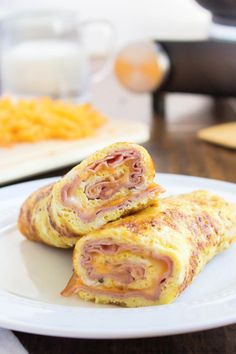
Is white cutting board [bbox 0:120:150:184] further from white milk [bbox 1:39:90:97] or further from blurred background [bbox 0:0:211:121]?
blurred background [bbox 0:0:211:121]

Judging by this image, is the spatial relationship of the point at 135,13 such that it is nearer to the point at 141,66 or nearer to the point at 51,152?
the point at 141,66

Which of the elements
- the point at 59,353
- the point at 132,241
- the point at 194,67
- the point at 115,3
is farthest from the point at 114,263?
the point at 115,3

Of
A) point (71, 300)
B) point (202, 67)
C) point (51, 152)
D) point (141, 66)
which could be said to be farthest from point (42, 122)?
point (71, 300)

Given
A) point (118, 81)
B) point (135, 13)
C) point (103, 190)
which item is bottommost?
point (135, 13)

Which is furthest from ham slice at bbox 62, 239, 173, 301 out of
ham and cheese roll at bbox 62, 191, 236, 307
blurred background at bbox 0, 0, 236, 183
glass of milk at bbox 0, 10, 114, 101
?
glass of milk at bbox 0, 10, 114, 101

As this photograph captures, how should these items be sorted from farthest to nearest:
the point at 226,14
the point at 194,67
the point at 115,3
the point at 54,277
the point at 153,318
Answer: the point at 115,3 → the point at 194,67 → the point at 226,14 → the point at 54,277 → the point at 153,318

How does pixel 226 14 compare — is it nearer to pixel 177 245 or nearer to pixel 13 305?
pixel 177 245
